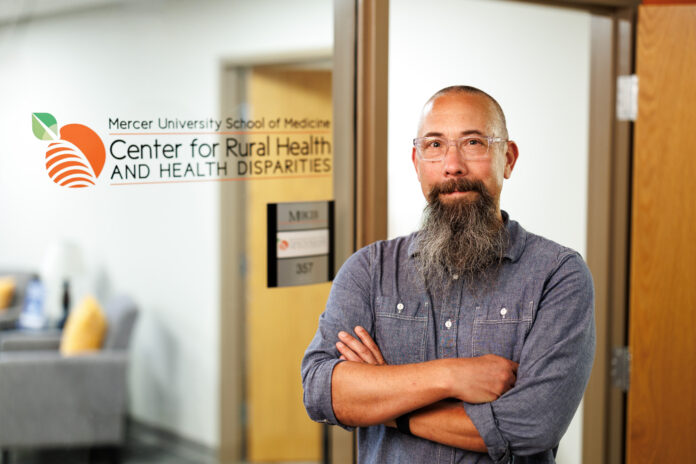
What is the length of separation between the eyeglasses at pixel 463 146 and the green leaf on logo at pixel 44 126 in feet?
2.83

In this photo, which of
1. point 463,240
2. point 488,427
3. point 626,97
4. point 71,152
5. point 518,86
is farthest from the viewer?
point 626,97

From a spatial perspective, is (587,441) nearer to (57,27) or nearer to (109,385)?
(109,385)

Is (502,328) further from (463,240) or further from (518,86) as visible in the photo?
(518,86)

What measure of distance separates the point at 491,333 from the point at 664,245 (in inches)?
40.9

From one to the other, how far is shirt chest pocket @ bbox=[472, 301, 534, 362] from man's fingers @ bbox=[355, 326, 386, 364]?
216 millimetres

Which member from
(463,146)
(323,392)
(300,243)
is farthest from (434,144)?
(323,392)

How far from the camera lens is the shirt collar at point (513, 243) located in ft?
5.80

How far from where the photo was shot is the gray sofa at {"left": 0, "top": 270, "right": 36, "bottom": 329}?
1675 millimetres

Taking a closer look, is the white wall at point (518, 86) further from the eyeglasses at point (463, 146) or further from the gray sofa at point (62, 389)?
the gray sofa at point (62, 389)

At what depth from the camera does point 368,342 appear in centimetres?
172

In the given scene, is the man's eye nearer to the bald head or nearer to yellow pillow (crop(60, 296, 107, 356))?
the bald head

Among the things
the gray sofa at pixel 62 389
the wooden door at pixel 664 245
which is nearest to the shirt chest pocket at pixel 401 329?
the gray sofa at pixel 62 389

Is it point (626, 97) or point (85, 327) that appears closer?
point (85, 327)

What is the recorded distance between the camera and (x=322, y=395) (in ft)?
5.40
